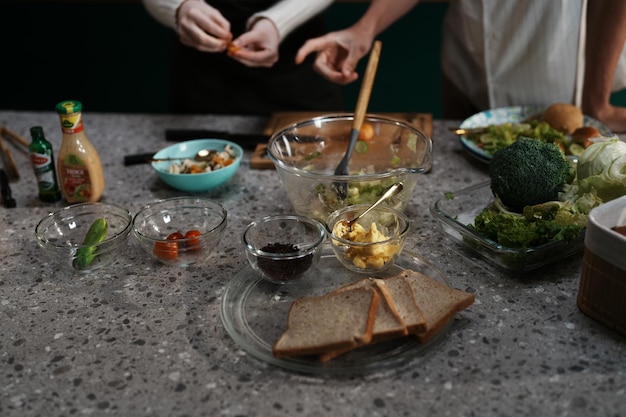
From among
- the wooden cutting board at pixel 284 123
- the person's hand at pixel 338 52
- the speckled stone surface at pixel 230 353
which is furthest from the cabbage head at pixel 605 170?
the person's hand at pixel 338 52

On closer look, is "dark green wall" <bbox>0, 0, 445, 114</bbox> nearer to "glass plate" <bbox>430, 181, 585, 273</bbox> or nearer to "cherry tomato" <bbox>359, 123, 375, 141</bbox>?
"cherry tomato" <bbox>359, 123, 375, 141</bbox>

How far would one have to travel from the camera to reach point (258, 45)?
1.95m

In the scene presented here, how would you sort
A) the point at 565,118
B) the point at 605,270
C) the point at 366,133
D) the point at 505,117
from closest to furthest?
the point at 605,270 → the point at 366,133 → the point at 565,118 → the point at 505,117

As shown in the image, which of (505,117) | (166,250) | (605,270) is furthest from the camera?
(505,117)

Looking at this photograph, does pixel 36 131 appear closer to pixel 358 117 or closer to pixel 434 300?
pixel 358 117

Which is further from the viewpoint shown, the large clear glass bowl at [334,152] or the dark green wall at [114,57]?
the dark green wall at [114,57]

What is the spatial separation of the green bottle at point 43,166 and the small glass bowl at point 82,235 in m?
0.15

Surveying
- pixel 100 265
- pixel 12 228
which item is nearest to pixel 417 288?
pixel 100 265

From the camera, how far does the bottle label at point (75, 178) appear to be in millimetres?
1528

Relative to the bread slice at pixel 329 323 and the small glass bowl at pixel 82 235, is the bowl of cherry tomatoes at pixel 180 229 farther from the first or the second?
the bread slice at pixel 329 323

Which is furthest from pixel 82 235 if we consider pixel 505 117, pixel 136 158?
pixel 505 117

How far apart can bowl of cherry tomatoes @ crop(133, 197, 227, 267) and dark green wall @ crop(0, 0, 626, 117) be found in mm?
1872

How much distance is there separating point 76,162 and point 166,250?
40 centimetres

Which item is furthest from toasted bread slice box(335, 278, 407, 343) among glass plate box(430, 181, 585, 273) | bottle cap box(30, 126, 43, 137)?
bottle cap box(30, 126, 43, 137)
